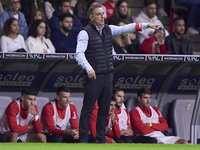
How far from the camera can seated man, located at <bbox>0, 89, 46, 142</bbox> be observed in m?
8.07

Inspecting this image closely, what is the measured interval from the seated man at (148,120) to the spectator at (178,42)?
1.25 metres

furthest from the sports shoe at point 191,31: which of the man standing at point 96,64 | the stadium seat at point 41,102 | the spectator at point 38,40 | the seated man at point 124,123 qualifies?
the man standing at point 96,64

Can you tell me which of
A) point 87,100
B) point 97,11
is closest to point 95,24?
point 97,11

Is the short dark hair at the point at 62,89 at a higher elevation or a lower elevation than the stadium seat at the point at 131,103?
higher

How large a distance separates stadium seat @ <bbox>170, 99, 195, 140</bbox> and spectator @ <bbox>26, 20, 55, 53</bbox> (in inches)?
109

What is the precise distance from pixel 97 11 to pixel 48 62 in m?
2.82

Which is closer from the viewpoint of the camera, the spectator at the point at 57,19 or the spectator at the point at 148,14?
the spectator at the point at 57,19

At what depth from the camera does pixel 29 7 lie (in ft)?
33.6

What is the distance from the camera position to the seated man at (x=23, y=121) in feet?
26.5

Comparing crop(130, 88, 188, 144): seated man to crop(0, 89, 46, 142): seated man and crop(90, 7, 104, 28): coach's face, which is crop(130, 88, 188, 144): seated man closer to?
crop(0, 89, 46, 142): seated man

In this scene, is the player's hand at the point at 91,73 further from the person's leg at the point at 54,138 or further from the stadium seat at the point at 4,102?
the stadium seat at the point at 4,102

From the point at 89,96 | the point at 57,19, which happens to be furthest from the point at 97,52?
the point at 57,19

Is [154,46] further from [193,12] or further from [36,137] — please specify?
[36,137]

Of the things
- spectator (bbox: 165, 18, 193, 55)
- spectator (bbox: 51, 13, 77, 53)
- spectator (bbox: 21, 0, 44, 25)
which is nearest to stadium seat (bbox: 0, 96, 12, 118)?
spectator (bbox: 51, 13, 77, 53)
